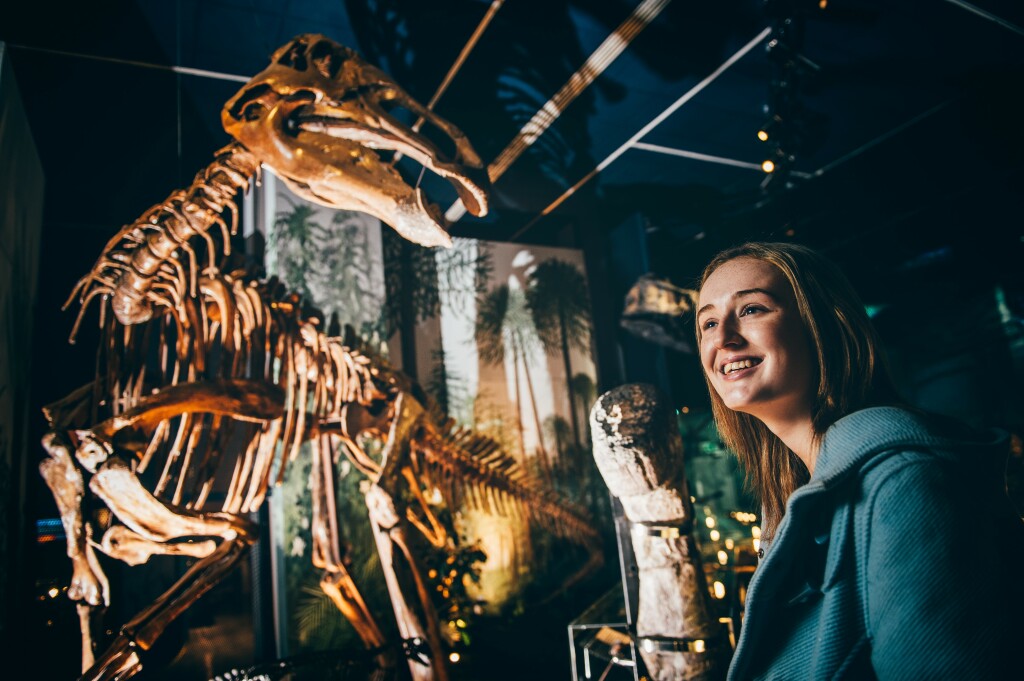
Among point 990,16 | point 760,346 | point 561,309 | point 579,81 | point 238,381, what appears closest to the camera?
point 760,346

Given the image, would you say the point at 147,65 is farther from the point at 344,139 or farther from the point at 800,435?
the point at 800,435

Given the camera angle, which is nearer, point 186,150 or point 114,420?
point 114,420

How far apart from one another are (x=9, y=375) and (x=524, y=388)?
4283 millimetres

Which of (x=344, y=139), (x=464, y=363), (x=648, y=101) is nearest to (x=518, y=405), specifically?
(x=464, y=363)

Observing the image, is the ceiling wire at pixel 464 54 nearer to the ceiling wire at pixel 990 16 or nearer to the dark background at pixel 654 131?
the dark background at pixel 654 131

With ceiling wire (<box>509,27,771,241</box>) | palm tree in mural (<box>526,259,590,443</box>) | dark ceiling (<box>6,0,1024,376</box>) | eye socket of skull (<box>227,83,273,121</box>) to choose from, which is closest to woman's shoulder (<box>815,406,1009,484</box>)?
eye socket of skull (<box>227,83,273,121</box>)

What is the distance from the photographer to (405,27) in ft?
11.8

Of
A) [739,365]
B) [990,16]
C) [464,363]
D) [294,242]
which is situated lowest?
[739,365]

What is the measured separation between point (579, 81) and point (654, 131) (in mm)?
1054

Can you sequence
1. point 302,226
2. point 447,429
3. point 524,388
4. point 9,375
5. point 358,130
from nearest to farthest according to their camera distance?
point 358,130
point 9,375
point 447,429
point 302,226
point 524,388

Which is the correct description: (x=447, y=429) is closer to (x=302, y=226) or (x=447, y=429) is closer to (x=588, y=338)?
(x=302, y=226)

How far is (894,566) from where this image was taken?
68 cm

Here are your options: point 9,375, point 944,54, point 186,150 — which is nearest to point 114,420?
point 9,375

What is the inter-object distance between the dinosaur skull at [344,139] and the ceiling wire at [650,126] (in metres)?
2.72
